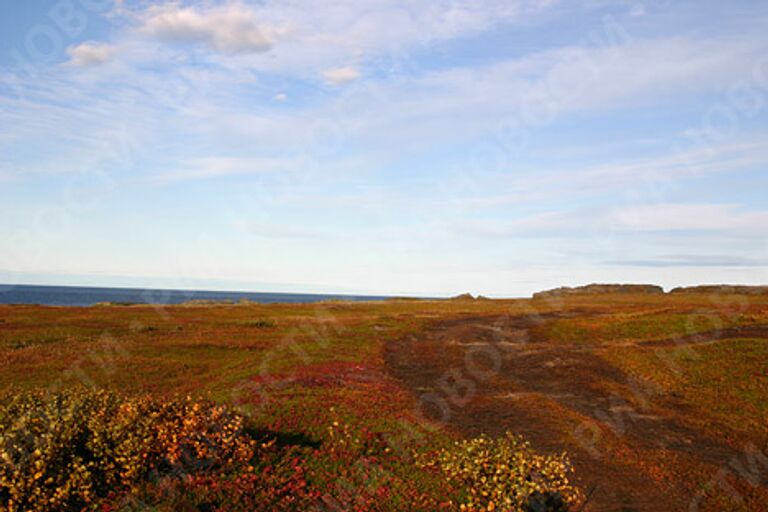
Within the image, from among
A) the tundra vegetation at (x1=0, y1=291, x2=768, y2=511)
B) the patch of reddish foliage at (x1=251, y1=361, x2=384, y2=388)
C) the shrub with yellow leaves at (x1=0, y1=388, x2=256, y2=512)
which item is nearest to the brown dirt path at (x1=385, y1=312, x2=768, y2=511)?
the tundra vegetation at (x1=0, y1=291, x2=768, y2=511)

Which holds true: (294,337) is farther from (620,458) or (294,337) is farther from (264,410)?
(620,458)

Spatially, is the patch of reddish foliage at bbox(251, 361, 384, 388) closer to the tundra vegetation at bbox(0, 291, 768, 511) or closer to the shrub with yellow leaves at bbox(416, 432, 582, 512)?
the tundra vegetation at bbox(0, 291, 768, 511)

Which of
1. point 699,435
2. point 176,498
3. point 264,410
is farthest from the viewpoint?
point 699,435

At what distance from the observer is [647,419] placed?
26562mm

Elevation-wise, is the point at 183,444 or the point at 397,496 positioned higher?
the point at 183,444

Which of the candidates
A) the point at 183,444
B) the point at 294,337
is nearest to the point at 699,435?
the point at 183,444

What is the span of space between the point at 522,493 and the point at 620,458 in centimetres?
972

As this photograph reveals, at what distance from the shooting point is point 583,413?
2756cm

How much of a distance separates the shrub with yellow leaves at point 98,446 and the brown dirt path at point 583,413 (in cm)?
1122

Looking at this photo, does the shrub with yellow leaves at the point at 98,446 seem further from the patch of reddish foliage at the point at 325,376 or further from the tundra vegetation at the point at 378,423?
the patch of reddish foliage at the point at 325,376

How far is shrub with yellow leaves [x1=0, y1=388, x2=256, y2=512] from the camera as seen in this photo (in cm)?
1184

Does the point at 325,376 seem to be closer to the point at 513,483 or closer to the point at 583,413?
the point at 583,413

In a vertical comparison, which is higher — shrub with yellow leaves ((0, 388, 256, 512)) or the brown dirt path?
shrub with yellow leaves ((0, 388, 256, 512))

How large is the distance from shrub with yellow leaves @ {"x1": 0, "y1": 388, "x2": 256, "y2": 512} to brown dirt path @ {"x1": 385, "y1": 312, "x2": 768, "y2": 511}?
1122 centimetres
